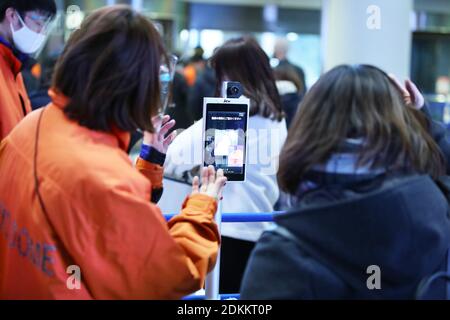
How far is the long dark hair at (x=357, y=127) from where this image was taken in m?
1.54

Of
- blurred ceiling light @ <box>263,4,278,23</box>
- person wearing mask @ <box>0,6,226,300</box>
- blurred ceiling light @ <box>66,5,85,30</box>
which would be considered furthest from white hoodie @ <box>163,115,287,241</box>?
blurred ceiling light @ <box>263,4,278,23</box>

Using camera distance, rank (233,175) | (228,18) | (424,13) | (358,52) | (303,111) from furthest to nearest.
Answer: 1. (228,18)
2. (424,13)
3. (358,52)
4. (233,175)
5. (303,111)

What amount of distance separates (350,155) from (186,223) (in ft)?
→ 1.49

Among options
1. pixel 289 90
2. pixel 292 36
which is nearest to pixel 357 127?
pixel 289 90

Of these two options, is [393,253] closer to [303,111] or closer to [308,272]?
[308,272]

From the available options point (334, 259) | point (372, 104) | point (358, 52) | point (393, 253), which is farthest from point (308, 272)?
point (358, 52)

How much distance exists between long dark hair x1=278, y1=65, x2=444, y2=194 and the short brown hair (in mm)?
379

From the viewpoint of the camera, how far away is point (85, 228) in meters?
1.48

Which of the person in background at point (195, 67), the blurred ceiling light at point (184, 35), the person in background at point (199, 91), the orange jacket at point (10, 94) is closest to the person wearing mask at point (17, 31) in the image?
the orange jacket at point (10, 94)

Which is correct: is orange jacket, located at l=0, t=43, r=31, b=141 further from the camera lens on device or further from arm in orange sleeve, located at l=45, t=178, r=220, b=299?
arm in orange sleeve, located at l=45, t=178, r=220, b=299

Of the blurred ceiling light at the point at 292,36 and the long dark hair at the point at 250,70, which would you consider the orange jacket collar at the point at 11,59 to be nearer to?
the long dark hair at the point at 250,70

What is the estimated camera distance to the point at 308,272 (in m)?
1.48

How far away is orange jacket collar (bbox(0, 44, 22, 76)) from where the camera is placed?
8.66 ft

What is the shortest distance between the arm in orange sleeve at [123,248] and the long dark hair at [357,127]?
336 mm
